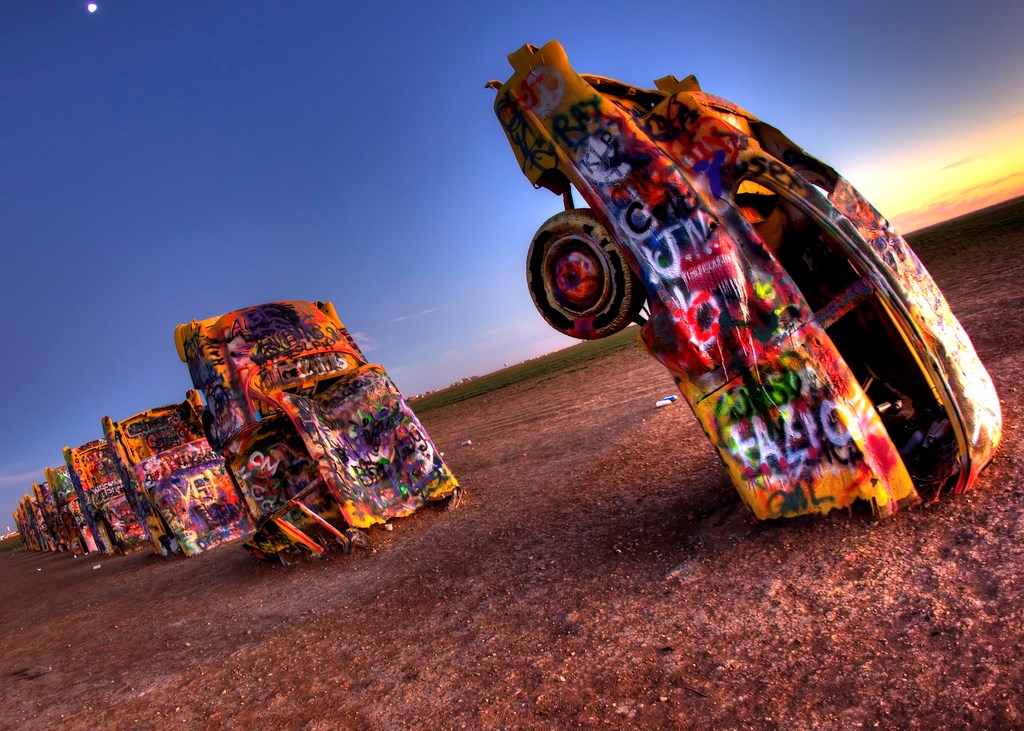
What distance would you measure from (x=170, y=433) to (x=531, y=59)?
52.4 ft

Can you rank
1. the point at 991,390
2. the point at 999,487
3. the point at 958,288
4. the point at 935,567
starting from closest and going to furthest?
the point at 935,567, the point at 999,487, the point at 991,390, the point at 958,288

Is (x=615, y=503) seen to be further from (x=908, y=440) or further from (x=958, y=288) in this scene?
(x=958, y=288)

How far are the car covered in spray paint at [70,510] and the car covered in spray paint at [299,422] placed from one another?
1929cm

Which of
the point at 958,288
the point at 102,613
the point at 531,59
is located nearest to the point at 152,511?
the point at 102,613

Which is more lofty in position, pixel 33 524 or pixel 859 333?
pixel 33 524

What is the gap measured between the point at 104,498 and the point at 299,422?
15474mm

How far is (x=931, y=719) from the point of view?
2.24 meters

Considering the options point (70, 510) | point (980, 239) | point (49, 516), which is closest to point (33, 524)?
point (49, 516)

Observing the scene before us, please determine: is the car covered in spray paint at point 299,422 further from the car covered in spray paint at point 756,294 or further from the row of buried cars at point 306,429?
the car covered in spray paint at point 756,294

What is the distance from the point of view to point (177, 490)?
1396cm

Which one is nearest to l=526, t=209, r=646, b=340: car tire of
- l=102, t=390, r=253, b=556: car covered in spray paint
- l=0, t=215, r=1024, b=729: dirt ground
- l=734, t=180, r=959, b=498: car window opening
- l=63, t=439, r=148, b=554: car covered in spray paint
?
l=734, t=180, r=959, b=498: car window opening

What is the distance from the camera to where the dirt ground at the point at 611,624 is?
8.75ft

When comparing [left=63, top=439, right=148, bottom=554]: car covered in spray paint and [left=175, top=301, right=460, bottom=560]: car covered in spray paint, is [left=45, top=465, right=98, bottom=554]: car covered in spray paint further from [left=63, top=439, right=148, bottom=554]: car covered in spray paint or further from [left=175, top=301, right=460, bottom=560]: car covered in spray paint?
[left=175, top=301, right=460, bottom=560]: car covered in spray paint

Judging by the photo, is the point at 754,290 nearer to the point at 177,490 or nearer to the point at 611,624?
the point at 611,624
